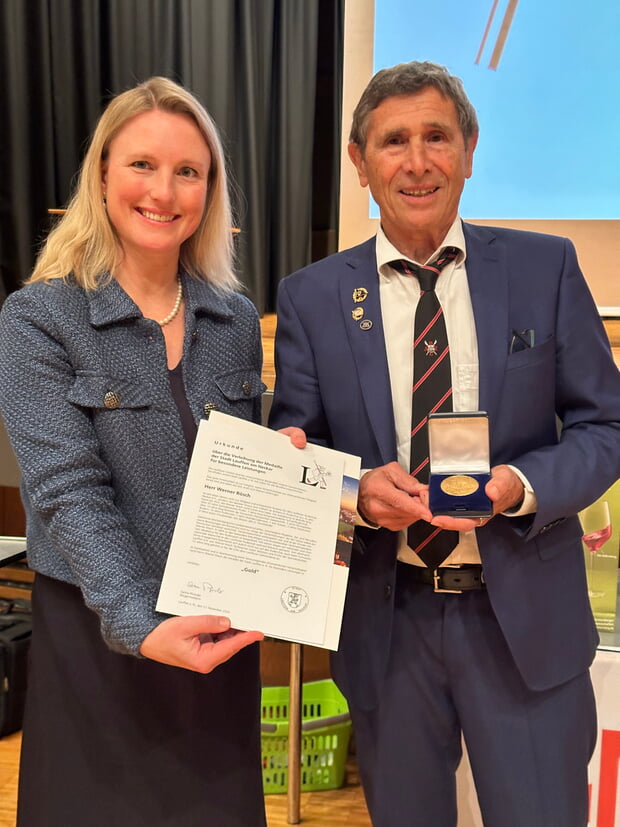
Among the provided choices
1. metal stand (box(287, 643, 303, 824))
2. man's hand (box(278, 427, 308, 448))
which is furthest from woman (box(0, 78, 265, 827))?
metal stand (box(287, 643, 303, 824))

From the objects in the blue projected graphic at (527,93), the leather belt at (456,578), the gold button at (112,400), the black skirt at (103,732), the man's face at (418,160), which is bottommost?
the black skirt at (103,732)

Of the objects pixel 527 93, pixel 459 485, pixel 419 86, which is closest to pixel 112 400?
pixel 459 485

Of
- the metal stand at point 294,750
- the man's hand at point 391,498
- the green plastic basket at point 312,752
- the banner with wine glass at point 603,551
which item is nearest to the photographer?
the man's hand at point 391,498

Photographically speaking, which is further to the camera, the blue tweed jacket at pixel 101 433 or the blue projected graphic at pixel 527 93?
the blue projected graphic at pixel 527 93

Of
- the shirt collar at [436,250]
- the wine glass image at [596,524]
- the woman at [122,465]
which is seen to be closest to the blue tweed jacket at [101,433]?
the woman at [122,465]

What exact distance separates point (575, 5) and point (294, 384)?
97.5 inches

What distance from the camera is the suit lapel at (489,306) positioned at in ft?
4.58

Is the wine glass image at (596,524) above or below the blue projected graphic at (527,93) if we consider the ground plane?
below

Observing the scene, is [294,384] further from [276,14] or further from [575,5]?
[276,14]

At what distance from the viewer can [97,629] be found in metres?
1.37

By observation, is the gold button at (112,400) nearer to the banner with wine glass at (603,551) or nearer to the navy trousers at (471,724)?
the navy trousers at (471,724)

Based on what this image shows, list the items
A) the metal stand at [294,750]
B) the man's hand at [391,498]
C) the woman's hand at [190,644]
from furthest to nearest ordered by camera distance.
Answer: the metal stand at [294,750] < the man's hand at [391,498] < the woman's hand at [190,644]

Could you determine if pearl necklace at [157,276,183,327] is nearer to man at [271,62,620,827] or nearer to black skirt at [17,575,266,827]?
man at [271,62,620,827]

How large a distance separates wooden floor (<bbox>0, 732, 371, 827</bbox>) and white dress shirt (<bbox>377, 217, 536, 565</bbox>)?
1.30m
